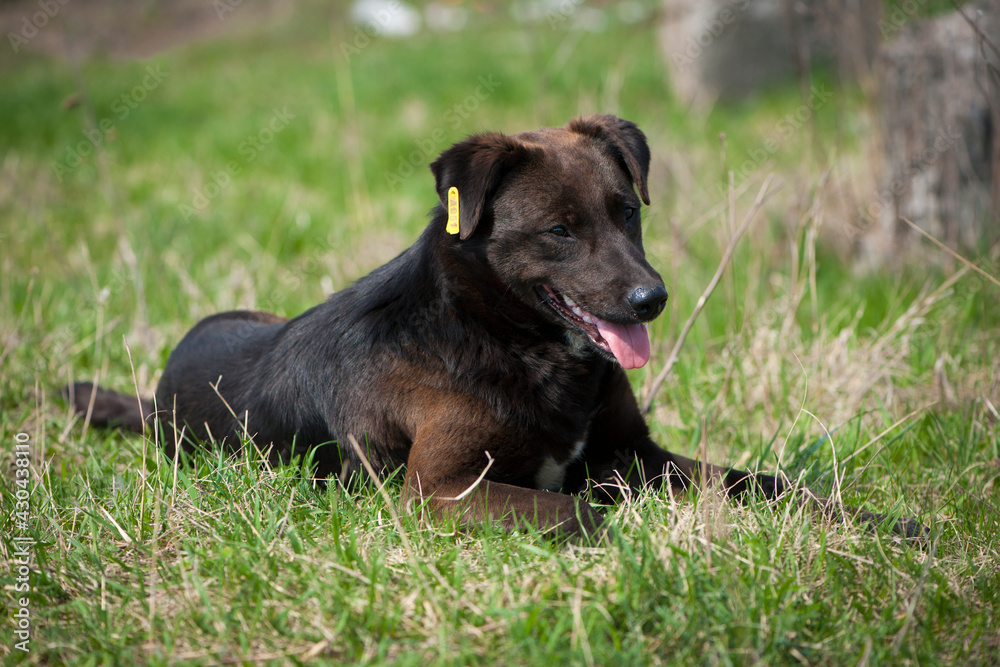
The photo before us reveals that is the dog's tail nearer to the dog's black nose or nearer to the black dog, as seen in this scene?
the black dog

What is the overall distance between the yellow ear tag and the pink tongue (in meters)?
0.53

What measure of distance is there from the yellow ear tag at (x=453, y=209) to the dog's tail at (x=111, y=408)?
172 centimetres

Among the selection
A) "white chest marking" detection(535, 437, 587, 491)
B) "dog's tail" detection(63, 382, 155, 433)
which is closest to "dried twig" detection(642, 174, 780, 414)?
"white chest marking" detection(535, 437, 587, 491)

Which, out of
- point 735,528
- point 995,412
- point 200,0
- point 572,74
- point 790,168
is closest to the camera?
point 735,528

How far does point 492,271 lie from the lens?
2.71 meters

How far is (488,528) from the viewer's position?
2361 millimetres

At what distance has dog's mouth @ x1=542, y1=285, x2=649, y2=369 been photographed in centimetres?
261

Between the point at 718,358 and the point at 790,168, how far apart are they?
105 inches

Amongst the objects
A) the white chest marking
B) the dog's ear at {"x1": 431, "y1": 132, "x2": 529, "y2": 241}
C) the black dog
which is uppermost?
the dog's ear at {"x1": 431, "y1": 132, "x2": 529, "y2": 241}

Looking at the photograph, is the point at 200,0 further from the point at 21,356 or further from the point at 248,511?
the point at 248,511

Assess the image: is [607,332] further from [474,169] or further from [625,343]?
[474,169]

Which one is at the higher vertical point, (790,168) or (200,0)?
(200,0)

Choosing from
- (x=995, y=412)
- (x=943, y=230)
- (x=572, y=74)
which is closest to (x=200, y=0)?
(x=572, y=74)

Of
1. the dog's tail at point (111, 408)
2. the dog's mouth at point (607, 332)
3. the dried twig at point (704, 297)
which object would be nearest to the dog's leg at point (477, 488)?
the dog's mouth at point (607, 332)
